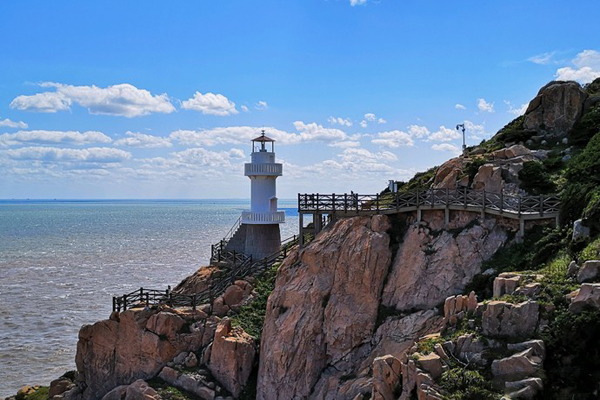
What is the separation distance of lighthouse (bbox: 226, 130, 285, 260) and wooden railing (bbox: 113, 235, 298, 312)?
112 centimetres

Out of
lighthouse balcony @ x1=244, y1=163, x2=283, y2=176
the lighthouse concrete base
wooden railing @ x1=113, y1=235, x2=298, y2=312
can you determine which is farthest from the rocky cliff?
lighthouse balcony @ x1=244, y1=163, x2=283, y2=176

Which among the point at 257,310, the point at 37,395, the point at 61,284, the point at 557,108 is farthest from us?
the point at 61,284

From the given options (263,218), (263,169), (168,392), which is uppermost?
(263,169)

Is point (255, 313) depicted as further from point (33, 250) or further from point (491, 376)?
point (33, 250)

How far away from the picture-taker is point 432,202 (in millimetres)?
27125

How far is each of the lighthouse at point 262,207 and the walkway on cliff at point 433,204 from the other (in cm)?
469

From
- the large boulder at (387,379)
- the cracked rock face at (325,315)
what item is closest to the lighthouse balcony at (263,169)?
the cracked rock face at (325,315)

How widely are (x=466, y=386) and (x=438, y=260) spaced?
371 inches

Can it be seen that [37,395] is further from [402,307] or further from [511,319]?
[511,319]

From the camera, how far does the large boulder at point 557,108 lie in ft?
104

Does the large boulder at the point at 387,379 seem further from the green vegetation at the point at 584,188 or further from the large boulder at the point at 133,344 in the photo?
the large boulder at the point at 133,344

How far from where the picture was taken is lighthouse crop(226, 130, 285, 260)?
35750 mm

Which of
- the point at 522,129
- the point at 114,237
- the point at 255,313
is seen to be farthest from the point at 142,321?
the point at 114,237

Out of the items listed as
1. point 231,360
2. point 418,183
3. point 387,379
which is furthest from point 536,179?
point 231,360
